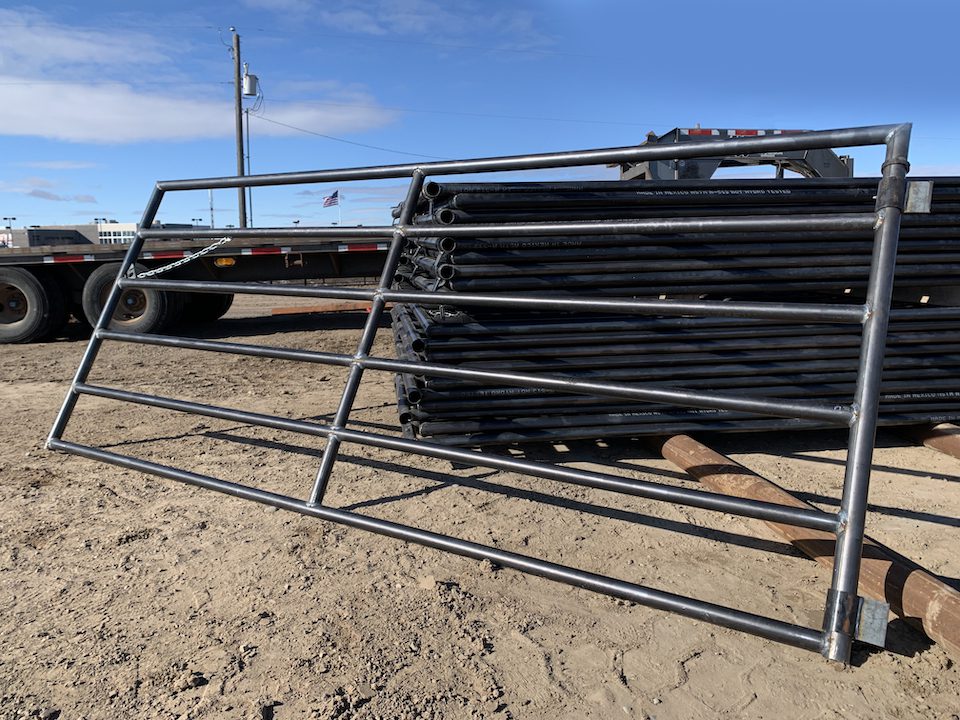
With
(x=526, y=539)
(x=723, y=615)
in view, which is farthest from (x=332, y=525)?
(x=723, y=615)

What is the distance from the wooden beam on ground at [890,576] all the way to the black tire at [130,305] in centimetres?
838

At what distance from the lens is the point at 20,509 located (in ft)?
10.6

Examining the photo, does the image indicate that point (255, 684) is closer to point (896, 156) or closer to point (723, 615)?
point (723, 615)

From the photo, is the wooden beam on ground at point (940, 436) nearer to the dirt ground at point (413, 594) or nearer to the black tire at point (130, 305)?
the dirt ground at point (413, 594)

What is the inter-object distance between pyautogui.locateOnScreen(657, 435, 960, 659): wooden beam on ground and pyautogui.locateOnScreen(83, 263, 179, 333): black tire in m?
8.38

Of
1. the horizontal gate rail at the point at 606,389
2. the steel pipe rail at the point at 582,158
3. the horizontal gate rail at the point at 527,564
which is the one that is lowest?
the horizontal gate rail at the point at 527,564

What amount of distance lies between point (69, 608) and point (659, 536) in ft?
7.29

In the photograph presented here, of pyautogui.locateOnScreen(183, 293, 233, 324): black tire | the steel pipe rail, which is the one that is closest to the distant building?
pyautogui.locateOnScreen(183, 293, 233, 324): black tire

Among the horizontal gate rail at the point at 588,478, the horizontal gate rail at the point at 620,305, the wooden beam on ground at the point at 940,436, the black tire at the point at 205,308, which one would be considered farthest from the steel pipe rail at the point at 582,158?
the black tire at the point at 205,308

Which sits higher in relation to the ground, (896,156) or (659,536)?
(896,156)

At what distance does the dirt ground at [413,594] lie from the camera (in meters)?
1.97

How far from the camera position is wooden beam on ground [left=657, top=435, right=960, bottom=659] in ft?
6.96

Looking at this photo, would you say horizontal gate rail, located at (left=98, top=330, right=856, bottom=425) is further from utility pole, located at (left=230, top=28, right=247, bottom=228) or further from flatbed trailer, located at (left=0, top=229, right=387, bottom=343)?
utility pole, located at (left=230, top=28, right=247, bottom=228)

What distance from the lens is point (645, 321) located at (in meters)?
3.98
